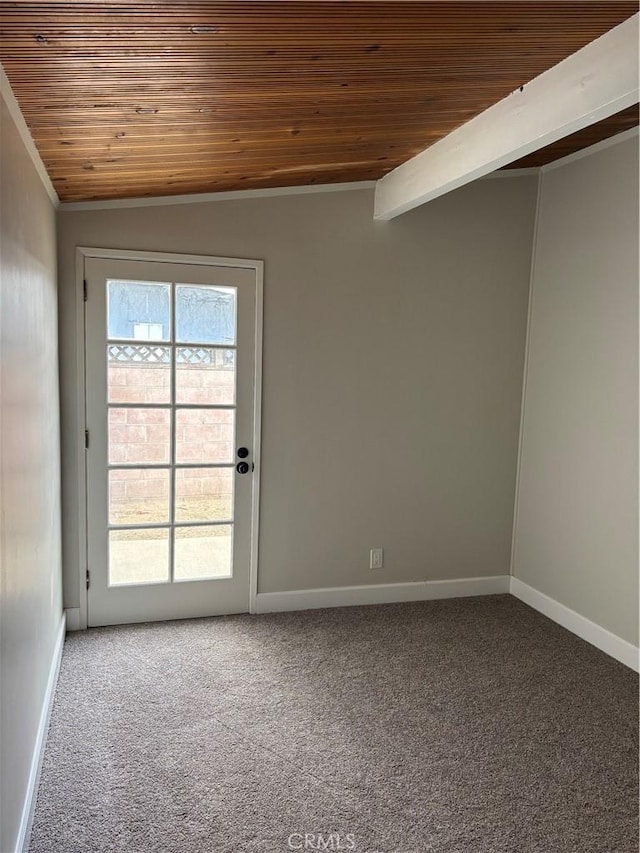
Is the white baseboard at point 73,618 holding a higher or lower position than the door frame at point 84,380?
lower

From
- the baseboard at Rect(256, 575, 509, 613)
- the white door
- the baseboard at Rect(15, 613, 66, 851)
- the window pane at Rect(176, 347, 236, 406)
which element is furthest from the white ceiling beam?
the baseboard at Rect(15, 613, 66, 851)

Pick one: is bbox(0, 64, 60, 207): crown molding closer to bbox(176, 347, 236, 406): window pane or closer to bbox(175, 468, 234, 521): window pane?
bbox(176, 347, 236, 406): window pane

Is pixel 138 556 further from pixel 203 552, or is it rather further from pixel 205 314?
pixel 205 314

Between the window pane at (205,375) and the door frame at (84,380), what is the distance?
0.51 ft

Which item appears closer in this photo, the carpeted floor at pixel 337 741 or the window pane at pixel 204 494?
Result: the carpeted floor at pixel 337 741

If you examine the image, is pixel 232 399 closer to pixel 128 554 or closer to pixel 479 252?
pixel 128 554

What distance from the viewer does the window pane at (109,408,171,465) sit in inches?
136

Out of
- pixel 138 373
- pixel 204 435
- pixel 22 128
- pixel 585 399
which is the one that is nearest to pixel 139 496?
pixel 204 435

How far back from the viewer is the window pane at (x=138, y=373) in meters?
3.43

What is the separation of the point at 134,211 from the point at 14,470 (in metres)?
2.00

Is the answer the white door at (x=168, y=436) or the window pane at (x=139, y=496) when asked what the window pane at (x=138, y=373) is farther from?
the window pane at (x=139, y=496)

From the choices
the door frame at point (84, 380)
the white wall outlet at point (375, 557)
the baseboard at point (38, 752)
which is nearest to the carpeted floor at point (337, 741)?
the baseboard at point (38, 752)

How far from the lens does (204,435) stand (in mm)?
3619

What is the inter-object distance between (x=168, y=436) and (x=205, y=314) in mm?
723
